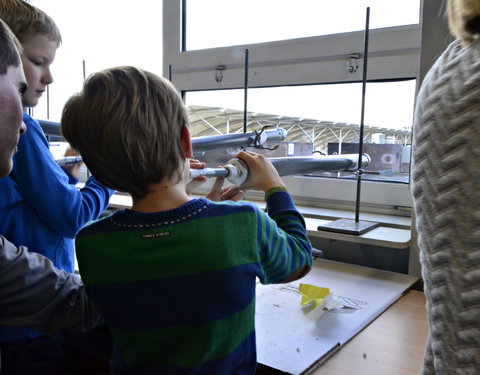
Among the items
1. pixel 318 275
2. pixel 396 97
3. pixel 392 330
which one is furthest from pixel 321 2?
pixel 392 330

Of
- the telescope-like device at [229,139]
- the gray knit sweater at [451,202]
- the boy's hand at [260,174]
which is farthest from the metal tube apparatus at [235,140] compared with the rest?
the gray knit sweater at [451,202]

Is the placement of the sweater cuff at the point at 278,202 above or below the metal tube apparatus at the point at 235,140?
below

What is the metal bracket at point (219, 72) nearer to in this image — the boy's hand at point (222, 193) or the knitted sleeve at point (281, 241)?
the boy's hand at point (222, 193)

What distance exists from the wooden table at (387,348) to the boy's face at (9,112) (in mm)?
589

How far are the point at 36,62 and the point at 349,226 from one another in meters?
0.90

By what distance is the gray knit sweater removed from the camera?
1.39ft

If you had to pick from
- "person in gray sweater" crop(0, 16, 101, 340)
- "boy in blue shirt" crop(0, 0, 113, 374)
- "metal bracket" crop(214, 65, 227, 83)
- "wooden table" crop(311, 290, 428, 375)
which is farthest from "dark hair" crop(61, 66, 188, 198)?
"metal bracket" crop(214, 65, 227, 83)

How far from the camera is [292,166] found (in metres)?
1.08

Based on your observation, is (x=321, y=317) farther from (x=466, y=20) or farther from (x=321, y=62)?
(x=321, y=62)

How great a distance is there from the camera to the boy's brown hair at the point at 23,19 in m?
0.94

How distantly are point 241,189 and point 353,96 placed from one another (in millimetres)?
851

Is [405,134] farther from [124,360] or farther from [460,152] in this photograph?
[124,360]

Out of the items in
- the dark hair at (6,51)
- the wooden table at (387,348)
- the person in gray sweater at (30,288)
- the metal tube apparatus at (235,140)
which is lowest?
the wooden table at (387,348)

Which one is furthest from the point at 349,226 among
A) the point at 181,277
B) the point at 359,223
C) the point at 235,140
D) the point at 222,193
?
the point at 181,277
